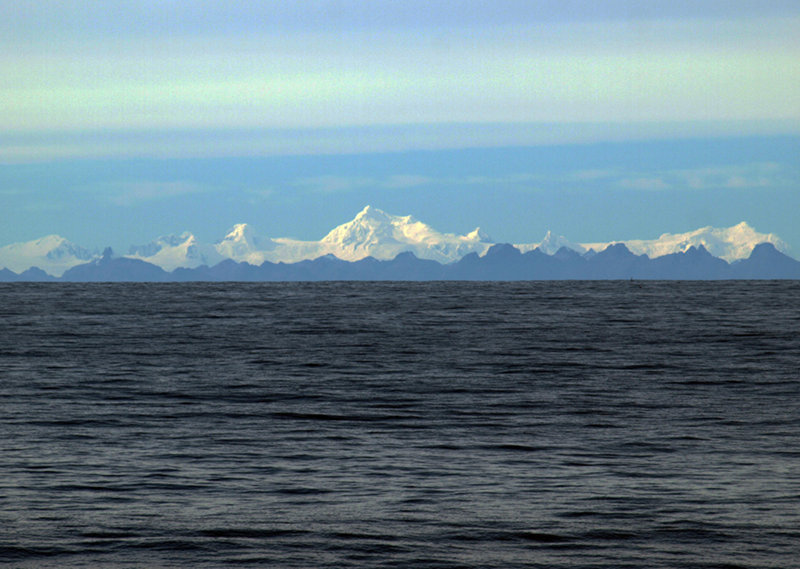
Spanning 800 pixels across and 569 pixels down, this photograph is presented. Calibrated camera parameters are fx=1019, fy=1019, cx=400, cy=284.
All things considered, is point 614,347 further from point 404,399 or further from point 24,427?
point 24,427

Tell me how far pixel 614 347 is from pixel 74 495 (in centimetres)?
5343

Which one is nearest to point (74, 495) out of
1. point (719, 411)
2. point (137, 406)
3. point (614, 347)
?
point (137, 406)

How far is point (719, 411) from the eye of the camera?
37.0 meters

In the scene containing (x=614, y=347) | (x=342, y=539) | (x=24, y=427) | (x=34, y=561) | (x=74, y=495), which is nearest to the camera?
(x=34, y=561)

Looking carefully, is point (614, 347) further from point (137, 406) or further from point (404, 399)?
point (137, 406)

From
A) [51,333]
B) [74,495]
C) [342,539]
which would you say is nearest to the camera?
[342,539]

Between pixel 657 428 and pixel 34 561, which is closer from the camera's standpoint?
pixel 34 561

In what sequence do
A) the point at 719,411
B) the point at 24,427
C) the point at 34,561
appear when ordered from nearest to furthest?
the point at 34,561 → the point at 24,427 → the point at 719,411

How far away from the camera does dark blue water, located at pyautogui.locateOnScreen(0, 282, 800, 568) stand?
58.2 ft

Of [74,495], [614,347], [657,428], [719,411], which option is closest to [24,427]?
[74,495]

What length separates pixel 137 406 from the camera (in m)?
38.0

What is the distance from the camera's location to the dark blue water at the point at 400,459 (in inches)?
698

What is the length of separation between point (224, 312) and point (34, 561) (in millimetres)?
110664

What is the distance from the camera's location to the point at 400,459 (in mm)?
26609
